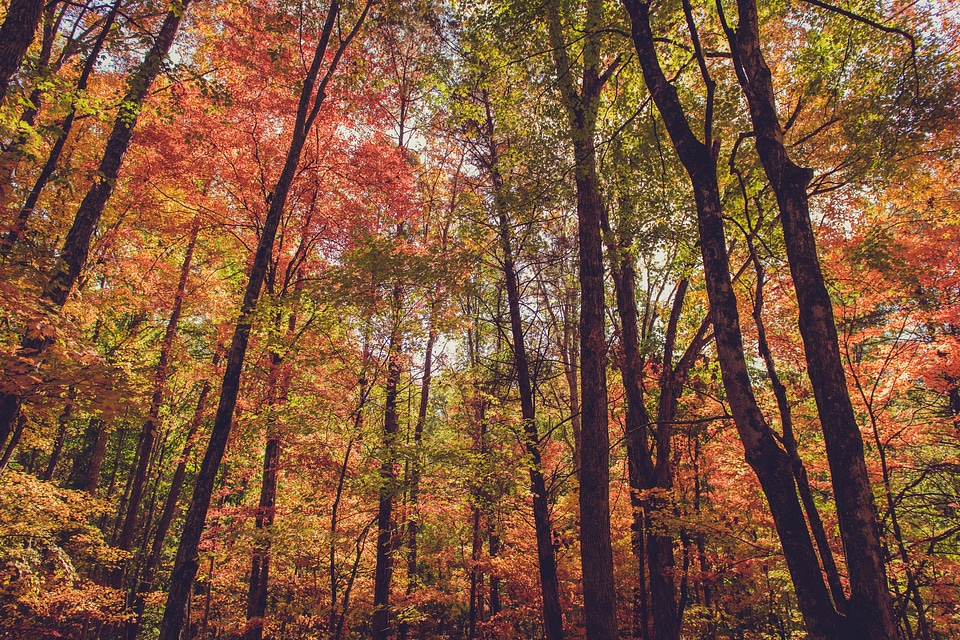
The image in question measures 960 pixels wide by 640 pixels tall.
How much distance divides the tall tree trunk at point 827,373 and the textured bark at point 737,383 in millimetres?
183

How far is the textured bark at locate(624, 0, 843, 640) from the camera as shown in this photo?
7.91ft

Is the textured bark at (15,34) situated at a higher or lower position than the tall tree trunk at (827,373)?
higher

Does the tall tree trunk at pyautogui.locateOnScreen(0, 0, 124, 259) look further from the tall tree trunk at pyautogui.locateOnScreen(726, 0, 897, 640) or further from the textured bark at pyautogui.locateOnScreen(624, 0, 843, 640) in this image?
the tall tree trunk at pyautogui.locateOnScreen(726, 0, 897, 640)

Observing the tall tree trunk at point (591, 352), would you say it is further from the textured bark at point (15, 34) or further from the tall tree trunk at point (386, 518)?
the textured bark at point (15, 34)

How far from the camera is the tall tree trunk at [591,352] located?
4.86 metres

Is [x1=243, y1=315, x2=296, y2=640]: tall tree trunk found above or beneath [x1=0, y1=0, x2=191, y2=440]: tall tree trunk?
beneath

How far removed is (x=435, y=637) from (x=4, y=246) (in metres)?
15.0

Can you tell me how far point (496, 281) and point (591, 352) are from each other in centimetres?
468

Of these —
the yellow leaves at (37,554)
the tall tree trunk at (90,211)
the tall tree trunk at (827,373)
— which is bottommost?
the yellow leaves at (37,554)

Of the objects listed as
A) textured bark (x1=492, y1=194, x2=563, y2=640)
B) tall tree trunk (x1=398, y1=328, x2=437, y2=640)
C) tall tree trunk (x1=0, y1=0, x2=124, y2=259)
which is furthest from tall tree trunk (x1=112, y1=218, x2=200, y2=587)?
textured bark (x1=492, y1=194, x2=563, y2=640)

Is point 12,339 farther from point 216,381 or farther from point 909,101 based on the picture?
point 909,101

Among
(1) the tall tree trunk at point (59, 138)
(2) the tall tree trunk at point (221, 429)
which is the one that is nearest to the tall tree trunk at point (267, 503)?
(2) the tall tree trunk at point (221, 429)

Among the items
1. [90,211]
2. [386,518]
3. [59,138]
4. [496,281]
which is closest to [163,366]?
[90,211]

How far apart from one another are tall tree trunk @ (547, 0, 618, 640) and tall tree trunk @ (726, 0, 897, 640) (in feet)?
5.65
